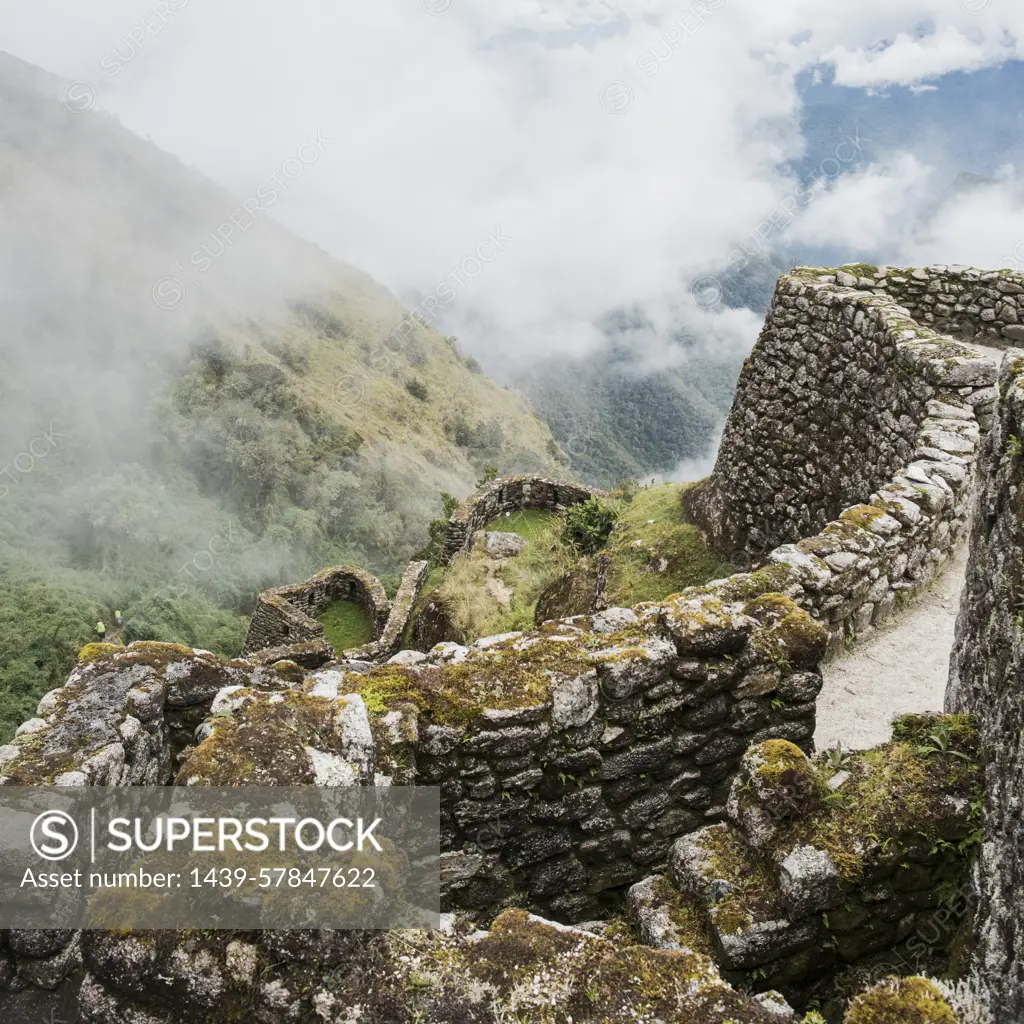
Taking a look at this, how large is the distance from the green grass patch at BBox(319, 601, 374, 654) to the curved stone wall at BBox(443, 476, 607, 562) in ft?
20.1

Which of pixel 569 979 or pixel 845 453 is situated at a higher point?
pixel 845 453

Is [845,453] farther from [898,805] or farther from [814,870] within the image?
[814,870]

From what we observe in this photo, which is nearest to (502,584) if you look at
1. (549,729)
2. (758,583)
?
(758,583)

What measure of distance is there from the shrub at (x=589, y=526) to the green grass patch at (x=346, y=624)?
1043cm

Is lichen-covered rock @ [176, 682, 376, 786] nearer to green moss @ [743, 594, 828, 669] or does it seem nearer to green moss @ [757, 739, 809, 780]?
green moss @ [757, 739, 809, 780]

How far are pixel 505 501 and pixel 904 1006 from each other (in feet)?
62.2

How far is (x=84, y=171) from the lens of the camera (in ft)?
430

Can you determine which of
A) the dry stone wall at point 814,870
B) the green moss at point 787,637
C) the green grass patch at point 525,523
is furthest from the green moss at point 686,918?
the green grass patch at point 525,523

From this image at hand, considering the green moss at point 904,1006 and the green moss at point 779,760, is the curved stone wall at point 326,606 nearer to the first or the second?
the green moss at point 779,760

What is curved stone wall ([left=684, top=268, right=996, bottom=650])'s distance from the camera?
7.42 meters

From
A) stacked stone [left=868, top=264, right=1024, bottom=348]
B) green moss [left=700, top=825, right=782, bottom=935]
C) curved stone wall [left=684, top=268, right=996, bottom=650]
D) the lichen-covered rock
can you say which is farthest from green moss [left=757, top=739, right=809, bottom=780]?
stacked stone [left=868, top=264, right=1024, bottom=348]

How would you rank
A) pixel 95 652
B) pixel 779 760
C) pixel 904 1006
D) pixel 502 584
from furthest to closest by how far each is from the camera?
pixel 502 584, pixel 95 652, pixel 779 760, pixel 904 1006

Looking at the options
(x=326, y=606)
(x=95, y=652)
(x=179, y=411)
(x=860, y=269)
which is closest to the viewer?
(x=95, y=652)

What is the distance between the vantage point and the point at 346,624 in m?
26.2
